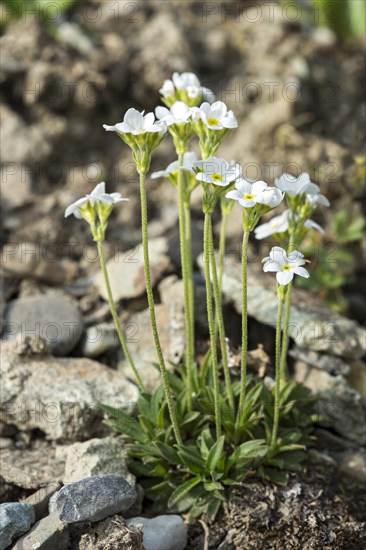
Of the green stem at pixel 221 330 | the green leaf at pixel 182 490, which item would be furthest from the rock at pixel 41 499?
the green stem at pixel 221 330

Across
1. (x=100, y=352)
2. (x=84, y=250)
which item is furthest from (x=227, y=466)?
(x=84, y=250)

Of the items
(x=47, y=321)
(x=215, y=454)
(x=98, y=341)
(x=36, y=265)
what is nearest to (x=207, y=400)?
(x=215, y=454)

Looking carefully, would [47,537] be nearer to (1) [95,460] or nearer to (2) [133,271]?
(1) [95,460]

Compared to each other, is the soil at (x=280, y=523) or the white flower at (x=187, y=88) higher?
the white flower at (x=187, y=88)

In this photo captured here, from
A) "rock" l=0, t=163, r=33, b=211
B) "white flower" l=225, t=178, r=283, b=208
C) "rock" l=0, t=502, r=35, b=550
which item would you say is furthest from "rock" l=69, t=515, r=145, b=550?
"rock" l=0, t=163, r=33, b=211

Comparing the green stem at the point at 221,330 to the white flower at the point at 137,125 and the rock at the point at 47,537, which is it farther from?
the rock at the point at 47,537

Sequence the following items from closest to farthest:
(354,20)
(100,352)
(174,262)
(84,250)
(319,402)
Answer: (319,402) < (100,352) < (174,262) < (84,250) < (354,20)

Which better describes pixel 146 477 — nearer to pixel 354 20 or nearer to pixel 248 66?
pixel 248 66
